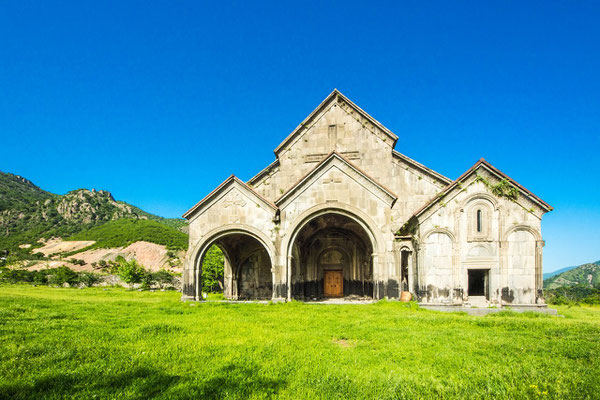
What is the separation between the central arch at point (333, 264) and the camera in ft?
56.3

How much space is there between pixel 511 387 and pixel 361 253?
13798 mm

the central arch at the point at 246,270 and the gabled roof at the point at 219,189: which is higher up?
the gabled roof at the point at 219,189

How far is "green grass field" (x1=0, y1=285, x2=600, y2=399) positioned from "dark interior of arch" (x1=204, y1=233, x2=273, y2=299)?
8.78 meters

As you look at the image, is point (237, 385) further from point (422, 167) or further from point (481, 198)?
point (422, 167)

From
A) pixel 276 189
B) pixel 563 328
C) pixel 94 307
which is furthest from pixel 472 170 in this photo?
pixel 94 307

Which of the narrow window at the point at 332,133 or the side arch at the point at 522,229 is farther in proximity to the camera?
the narrow window at the point at 332,133

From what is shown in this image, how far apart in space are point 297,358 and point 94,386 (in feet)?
10.2

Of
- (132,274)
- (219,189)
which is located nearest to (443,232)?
(219,189)

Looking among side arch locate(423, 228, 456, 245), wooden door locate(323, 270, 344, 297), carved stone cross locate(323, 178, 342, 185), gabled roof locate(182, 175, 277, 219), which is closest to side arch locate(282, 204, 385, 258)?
carved stone cross locate(323, 178, 342, 185)

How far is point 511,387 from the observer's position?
441cm

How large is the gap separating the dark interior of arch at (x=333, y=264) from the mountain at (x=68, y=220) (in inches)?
1815

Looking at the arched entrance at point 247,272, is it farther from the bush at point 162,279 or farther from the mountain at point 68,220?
the mountain at point 68,220

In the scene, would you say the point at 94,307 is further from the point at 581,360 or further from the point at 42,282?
the point at 42,282

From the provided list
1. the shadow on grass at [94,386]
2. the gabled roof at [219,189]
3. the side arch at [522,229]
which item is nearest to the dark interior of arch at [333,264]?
the gabled roof at [219,189]
